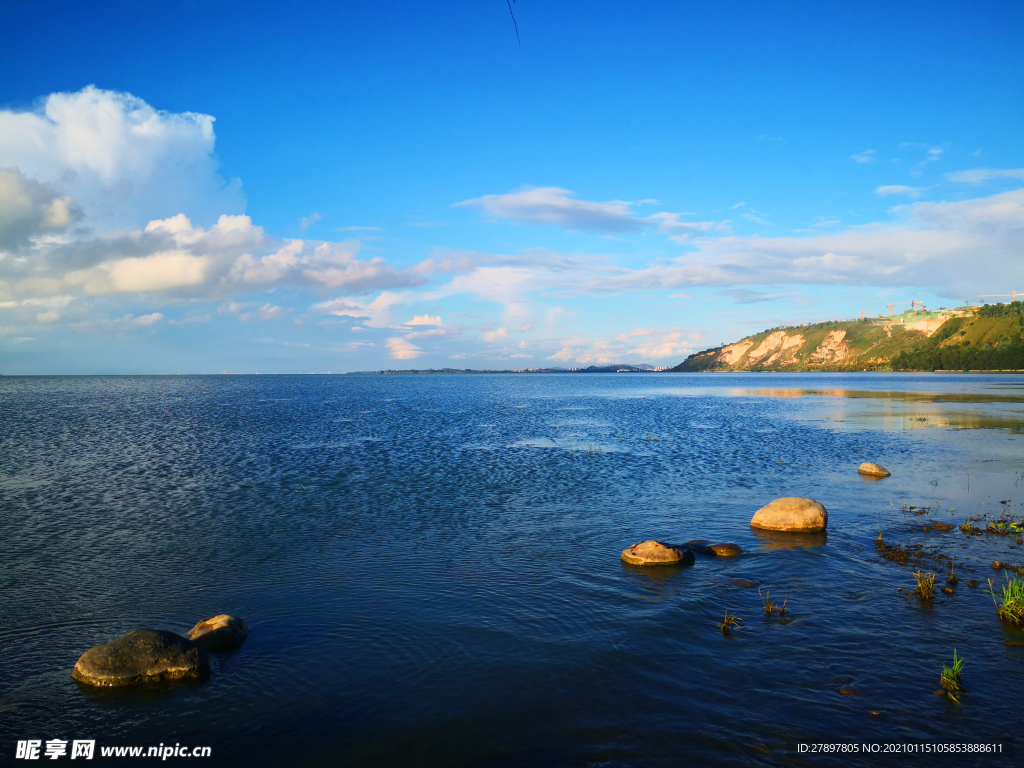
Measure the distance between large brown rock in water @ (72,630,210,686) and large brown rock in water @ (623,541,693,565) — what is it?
12.0 m

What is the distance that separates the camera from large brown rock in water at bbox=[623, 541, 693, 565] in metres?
17.9

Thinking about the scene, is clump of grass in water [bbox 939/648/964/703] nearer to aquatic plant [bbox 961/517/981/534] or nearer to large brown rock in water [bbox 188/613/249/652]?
aquatic plant [bbox 961/517/981/534]

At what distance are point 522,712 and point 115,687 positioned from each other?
8052 millimetres

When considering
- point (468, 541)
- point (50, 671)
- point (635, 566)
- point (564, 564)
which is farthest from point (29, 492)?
point (635, 566)

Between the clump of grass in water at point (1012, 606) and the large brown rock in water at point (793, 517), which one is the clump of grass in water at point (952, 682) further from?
the large brown rock in water at point (793, 517)

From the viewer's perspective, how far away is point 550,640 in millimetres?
13305

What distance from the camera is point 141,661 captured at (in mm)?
11445

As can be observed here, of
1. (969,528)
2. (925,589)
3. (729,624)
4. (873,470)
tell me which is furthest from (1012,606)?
(873,470)

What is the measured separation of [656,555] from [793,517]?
6.90m

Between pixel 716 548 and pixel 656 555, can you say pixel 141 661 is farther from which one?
pixel 716 548

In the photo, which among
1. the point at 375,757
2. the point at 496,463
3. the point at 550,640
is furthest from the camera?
the point at 496,463

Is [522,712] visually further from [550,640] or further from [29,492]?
[29,492]

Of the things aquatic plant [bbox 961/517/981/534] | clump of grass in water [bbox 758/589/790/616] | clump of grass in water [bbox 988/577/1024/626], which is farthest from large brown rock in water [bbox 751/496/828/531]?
clump of grass in water [bbox 988/577/1024/626]

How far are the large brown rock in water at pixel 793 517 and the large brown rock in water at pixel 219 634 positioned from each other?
59.4 ft
